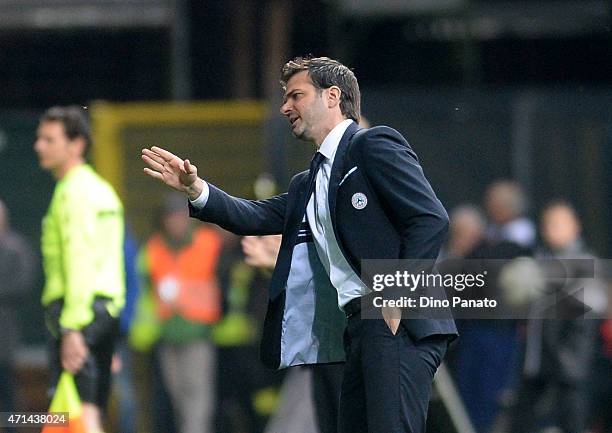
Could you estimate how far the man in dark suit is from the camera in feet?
16.9

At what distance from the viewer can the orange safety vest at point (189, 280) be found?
947 cm

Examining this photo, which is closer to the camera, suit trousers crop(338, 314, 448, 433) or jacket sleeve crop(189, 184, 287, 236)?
suit trousers crop(338, 314, 448, 433)

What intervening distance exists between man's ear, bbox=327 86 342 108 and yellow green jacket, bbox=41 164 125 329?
6.69 feet

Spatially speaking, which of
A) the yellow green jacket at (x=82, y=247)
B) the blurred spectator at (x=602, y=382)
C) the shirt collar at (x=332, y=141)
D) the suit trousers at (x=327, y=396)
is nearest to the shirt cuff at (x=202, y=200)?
the shirt collar at (x=332, y=141)

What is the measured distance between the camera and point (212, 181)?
1006 centimetres

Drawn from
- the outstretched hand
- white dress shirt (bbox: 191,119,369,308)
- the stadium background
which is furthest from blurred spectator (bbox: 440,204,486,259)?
the outstretched hand

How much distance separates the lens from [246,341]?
9.34m

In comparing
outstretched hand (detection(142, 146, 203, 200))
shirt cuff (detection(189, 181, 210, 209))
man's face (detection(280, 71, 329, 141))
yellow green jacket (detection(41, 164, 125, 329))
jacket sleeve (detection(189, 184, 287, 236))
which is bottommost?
yellow green jacket (detection(41, 164, 125, 329))

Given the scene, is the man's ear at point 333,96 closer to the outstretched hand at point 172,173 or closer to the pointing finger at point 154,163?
the outstretched hand at point 172,173

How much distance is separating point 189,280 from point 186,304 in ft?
0.54

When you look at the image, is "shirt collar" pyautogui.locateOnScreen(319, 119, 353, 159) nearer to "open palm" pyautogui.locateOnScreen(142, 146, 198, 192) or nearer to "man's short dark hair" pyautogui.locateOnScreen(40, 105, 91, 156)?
"open palm" pyautogui.locateOnScreen(142, 146, 198, 192)

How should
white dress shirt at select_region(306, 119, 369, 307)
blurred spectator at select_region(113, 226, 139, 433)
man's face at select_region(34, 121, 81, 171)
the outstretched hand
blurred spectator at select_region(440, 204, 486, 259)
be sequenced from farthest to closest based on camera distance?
blurred spectator at select_region(440, 204, 486, 259), blurred spectator at select_region(113, 226, 139, 433), man's face at select_region(34, 121, 81, 171), the outstretched hand, white dress shirt at select_region(306, 119, 369, 307)

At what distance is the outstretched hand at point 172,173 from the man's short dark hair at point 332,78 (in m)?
0.51

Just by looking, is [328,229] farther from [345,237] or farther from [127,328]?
[127,328]
